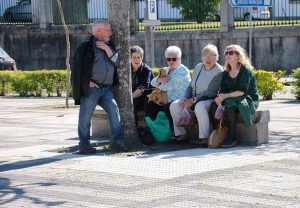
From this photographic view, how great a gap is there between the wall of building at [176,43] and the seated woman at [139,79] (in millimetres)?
15461

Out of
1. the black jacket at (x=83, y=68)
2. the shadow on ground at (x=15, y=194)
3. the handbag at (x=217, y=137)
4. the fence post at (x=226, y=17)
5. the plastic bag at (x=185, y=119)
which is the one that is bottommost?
the shadow on ground at (x=15, y=194)

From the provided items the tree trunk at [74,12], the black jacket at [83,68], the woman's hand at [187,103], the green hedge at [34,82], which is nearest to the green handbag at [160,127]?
the woman's hand at [187,103]

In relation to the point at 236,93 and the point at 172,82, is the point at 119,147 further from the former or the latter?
the point at 236,93

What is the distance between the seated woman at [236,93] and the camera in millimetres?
11344

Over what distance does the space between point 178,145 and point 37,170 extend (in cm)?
261

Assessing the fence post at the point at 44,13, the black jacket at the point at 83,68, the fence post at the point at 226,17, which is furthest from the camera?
the fence post at the point at 44,13

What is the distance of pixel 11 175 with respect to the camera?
9664mm

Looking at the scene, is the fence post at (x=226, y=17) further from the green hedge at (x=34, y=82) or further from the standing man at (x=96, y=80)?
the standing man at (x=96, y=80)

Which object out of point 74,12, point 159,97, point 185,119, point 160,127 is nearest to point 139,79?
point 159,97

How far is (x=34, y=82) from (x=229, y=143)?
13177mm

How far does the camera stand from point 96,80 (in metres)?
11.1

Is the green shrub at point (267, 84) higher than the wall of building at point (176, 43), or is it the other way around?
the wall of building at point (176, 43)

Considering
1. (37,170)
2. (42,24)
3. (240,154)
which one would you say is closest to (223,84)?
(240,154)

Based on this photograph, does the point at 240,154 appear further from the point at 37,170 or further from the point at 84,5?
the point at 84,5
